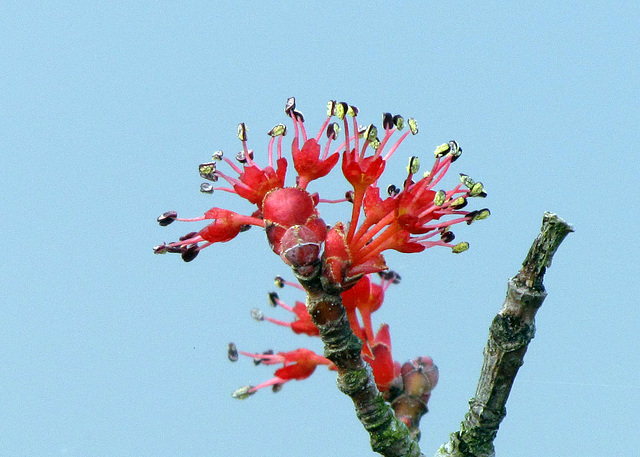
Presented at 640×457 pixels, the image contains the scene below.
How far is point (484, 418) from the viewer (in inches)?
119

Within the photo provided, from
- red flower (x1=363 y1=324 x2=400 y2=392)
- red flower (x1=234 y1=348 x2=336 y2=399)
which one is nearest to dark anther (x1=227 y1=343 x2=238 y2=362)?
red flower (x1=234 y1=348 x2=336 y2=399)

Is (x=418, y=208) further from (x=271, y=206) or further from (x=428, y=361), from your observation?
(x=428, y=361)

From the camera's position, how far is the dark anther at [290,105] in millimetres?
3328

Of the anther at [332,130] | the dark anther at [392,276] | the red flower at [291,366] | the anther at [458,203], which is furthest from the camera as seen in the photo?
the dark anther at [392,276]

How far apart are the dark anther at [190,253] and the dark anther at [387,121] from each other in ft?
3.15

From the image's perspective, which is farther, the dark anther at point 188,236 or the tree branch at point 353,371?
the dark anther at point 188,236

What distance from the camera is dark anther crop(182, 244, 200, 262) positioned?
10.2 ft

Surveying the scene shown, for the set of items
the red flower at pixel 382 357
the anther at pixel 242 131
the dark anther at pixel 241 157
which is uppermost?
the anther at pixel 242 131

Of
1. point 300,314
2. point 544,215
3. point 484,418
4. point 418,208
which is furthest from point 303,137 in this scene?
point 484,418

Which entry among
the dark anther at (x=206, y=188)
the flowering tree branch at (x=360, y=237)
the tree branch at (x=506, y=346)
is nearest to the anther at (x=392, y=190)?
the flowering tree branch at (x=360, y=237)

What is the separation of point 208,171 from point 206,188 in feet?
0.34

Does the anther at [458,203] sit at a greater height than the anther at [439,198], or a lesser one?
greater

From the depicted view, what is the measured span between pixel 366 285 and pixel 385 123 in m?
0.74

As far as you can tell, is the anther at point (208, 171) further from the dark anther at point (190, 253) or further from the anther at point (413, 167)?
the anther at point (413, 167)
